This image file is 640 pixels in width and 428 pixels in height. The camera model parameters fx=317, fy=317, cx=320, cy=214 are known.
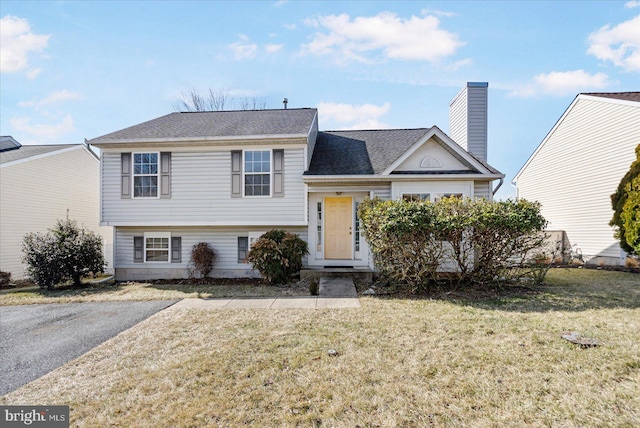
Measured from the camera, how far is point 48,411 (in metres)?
3.00

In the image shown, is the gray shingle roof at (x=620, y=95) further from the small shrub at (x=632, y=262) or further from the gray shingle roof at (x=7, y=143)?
the gray shingle roof at (x=7, y=143)

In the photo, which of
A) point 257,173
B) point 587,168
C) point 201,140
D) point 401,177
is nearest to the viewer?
point 401,177

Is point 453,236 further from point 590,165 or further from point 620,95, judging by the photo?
point 620,95

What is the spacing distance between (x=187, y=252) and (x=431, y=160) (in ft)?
27.8

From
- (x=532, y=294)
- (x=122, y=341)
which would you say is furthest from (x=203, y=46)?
(x=532, y=294)

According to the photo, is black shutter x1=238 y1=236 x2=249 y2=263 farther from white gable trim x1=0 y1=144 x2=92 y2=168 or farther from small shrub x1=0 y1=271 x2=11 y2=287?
white gable trim x1=0 y1=144 x2=92 y2=168

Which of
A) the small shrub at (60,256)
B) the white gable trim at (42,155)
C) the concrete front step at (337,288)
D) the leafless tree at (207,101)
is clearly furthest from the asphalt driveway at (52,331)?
the leafless tree at (207,101)

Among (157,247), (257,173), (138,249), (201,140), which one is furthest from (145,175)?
(257,173)

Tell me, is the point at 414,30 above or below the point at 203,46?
below

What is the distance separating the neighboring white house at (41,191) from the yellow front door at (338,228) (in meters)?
7.92

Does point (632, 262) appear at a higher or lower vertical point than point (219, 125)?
lower

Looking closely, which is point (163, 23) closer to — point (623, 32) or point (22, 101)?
point (22, 101)

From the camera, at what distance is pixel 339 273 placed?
929 centimetres

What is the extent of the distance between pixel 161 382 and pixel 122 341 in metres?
1.87
